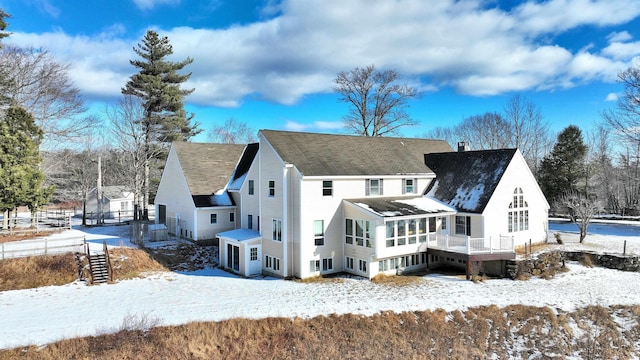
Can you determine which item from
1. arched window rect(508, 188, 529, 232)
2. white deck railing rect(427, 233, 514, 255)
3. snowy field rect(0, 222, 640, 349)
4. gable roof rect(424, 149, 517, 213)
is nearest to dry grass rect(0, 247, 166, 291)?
snowy field rect(0, 222, 640, 349)

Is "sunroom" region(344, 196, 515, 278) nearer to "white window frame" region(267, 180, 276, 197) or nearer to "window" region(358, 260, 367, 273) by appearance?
"window" region(358, 260, 367, 273)

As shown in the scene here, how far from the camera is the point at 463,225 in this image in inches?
980

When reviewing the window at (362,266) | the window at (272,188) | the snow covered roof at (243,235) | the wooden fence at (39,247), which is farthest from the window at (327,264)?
the wooden fence at (39,247)

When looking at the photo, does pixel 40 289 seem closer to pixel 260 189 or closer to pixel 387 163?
pixel 260 189

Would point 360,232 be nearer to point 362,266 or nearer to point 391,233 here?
point 391,233

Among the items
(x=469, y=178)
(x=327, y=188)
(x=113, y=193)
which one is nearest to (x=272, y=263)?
(x=327, y=188)

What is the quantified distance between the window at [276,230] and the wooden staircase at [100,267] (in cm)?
883

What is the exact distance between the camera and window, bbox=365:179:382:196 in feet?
78.2

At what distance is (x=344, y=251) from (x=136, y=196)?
2087 centimetres

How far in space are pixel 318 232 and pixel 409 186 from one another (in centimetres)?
790

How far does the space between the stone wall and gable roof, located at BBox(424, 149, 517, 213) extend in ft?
12.8

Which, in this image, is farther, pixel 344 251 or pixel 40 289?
pixel 344 251

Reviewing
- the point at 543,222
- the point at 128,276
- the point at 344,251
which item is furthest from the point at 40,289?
the point at 543,222

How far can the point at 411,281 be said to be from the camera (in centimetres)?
2064
